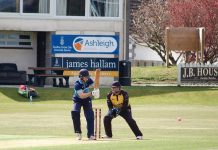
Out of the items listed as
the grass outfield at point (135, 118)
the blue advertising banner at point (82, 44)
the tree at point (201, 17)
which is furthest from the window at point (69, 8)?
the tree at point (201, 17)

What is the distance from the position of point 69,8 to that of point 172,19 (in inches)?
774

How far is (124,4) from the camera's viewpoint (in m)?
47.8

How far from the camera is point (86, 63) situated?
4656 centimetres

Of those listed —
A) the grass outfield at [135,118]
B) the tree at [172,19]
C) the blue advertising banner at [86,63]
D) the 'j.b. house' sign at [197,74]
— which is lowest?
the grass outfield at [135,118]

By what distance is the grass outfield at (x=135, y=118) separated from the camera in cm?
1964

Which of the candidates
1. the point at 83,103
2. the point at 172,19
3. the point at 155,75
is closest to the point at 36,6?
the point at 155,75

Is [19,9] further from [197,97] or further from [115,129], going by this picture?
[115,129]

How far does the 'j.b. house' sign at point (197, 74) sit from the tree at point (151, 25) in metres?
20.2

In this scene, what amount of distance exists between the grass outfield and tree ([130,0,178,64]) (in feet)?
75.6

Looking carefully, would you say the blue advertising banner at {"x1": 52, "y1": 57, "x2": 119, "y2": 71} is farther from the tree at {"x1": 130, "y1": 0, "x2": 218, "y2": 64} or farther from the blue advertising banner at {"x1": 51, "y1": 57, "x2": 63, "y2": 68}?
the tree at {"x1": 130, "y1": 0, "x2": 218, "y2": 64}

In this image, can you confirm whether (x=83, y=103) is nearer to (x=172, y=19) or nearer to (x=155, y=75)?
(x=155, y=75)

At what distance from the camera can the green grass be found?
55656 millimetres

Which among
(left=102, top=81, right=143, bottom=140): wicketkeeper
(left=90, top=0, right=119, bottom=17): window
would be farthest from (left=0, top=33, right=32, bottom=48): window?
(left=102, top=81, right=143, bottom=140): wicketkeeper

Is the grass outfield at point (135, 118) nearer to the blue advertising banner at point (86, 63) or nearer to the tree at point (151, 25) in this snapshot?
the blue advertising banner at point (86, 63)
